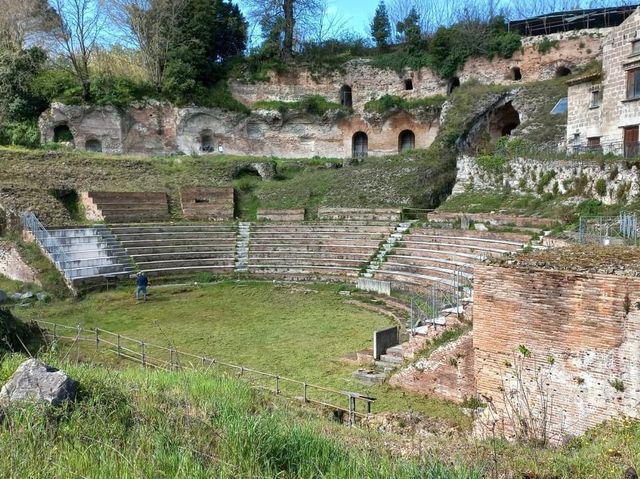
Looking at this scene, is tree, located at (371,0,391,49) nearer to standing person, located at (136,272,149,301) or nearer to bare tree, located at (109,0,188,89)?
bare tree, located at (109,0,188,89)

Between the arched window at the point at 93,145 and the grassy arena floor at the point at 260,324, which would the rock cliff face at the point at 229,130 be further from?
the grassy arena floor at the point at 260,324

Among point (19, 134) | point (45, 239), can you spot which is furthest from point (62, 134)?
point (45, 239)

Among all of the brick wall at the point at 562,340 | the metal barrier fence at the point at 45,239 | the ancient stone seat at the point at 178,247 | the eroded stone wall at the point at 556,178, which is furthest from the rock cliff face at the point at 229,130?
the brick wall at the point at 562,340

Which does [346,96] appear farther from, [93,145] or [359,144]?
[93,145]

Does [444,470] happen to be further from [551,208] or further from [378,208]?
[378,208]

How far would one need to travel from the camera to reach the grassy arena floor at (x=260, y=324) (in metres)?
9.35

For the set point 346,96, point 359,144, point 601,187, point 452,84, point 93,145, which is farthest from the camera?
point 346,96

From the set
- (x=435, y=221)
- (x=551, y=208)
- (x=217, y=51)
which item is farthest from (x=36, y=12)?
(x=551, y=208)

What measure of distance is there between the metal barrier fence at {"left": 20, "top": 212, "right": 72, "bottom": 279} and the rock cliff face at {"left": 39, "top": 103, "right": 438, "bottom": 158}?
12928mm

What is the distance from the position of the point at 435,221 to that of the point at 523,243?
4673 millimetres

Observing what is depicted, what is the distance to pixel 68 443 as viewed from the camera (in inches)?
144

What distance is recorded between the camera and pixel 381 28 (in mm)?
36812

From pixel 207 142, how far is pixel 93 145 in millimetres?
6613

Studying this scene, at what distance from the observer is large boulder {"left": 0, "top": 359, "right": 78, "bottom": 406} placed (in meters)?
4.13
